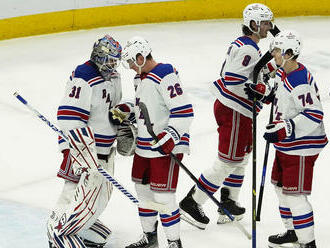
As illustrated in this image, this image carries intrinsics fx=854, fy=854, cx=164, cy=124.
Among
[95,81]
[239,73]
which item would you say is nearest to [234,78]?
[239,73]

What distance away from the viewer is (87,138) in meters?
3.80

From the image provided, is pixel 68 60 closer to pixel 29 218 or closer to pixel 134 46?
pixel 29 218

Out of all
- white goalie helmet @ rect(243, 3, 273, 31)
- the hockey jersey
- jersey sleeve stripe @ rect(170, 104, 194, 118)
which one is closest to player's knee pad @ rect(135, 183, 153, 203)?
the hockey jersey

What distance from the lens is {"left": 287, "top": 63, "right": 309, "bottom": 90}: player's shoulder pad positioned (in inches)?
149

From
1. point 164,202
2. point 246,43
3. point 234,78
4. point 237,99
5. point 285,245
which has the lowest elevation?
point 285,245

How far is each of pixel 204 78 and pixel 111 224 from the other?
2.78 meters

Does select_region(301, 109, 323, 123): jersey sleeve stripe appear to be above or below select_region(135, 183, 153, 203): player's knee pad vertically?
above

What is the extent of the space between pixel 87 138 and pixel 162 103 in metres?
0.37

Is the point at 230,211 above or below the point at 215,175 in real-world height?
below

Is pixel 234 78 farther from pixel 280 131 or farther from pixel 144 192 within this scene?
pixel 144 192

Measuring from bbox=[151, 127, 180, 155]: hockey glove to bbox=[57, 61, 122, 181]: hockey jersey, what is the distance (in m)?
0.29

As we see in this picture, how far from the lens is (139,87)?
3.87m

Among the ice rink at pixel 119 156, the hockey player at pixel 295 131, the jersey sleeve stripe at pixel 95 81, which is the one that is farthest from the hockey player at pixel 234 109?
the jersey sleeve stripe at pixel 95 81

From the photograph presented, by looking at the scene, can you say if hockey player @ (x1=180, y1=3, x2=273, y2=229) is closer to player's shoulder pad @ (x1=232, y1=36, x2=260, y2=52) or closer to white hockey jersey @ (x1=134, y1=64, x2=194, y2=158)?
player's shoulder pad @ (x1=232, y1=36, x2=260, y2=52)
